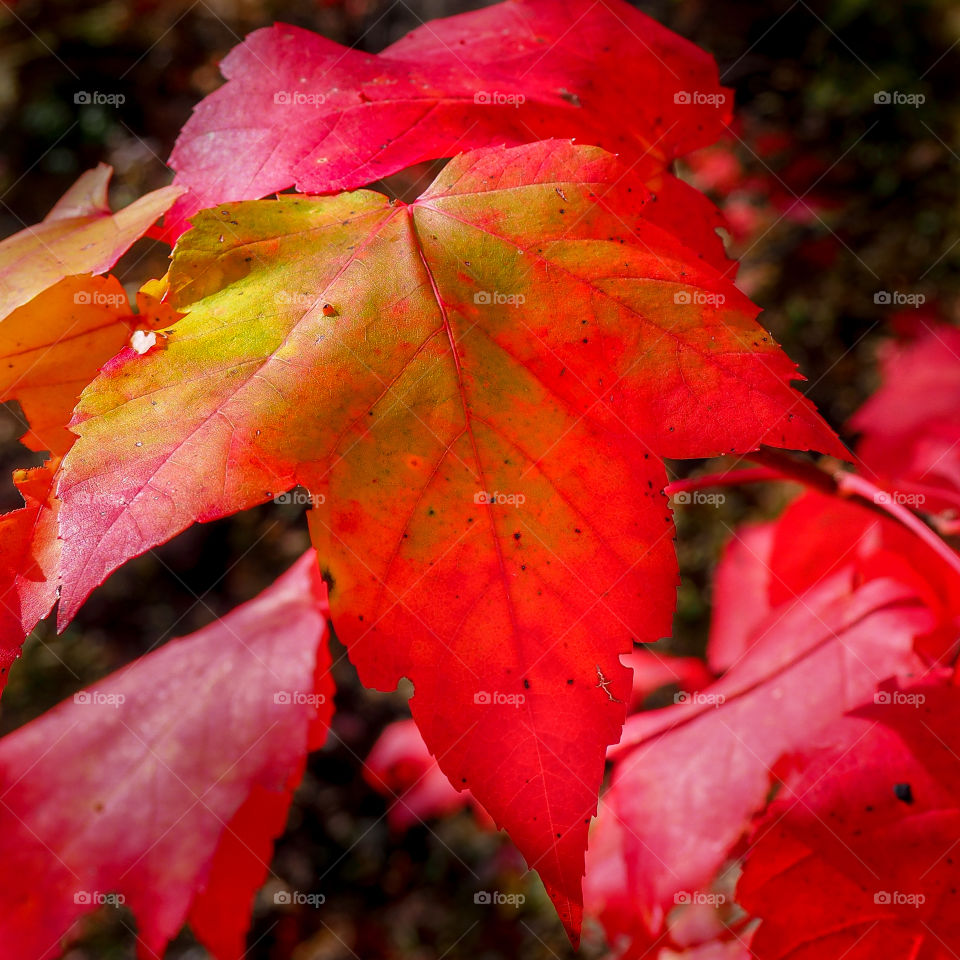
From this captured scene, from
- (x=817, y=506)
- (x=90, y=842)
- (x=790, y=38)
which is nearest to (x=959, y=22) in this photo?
(x=790, y=38)

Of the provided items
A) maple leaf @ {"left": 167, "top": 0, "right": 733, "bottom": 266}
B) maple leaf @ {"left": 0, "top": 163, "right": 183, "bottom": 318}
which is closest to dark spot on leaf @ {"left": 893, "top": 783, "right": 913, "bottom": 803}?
maple leaf @ {"left": 167, "top": 0, "right": 733, "bottom": 266}

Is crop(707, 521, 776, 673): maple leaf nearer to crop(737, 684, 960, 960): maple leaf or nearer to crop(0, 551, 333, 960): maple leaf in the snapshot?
crop(737, 684, 960, 960): maple leaf

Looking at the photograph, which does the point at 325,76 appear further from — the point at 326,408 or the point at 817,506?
the point at 817,506

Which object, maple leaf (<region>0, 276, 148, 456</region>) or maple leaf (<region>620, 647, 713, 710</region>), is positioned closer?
maple leaf (<region>0, 276, 148, 456</region>)

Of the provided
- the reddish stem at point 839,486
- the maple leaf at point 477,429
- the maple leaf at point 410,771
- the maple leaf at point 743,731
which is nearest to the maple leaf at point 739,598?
the maple leaf at point 743,731

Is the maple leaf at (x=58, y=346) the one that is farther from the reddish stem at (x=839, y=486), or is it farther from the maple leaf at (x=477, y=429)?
the reddish stem at (x=839, y=486)

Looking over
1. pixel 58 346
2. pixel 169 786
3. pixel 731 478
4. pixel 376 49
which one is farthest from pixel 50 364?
pixel 376 49

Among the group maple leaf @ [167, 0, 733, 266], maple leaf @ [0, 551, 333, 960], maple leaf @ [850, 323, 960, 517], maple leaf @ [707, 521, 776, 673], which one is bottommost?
maple leaf @ [707, 521, 776, 673]
